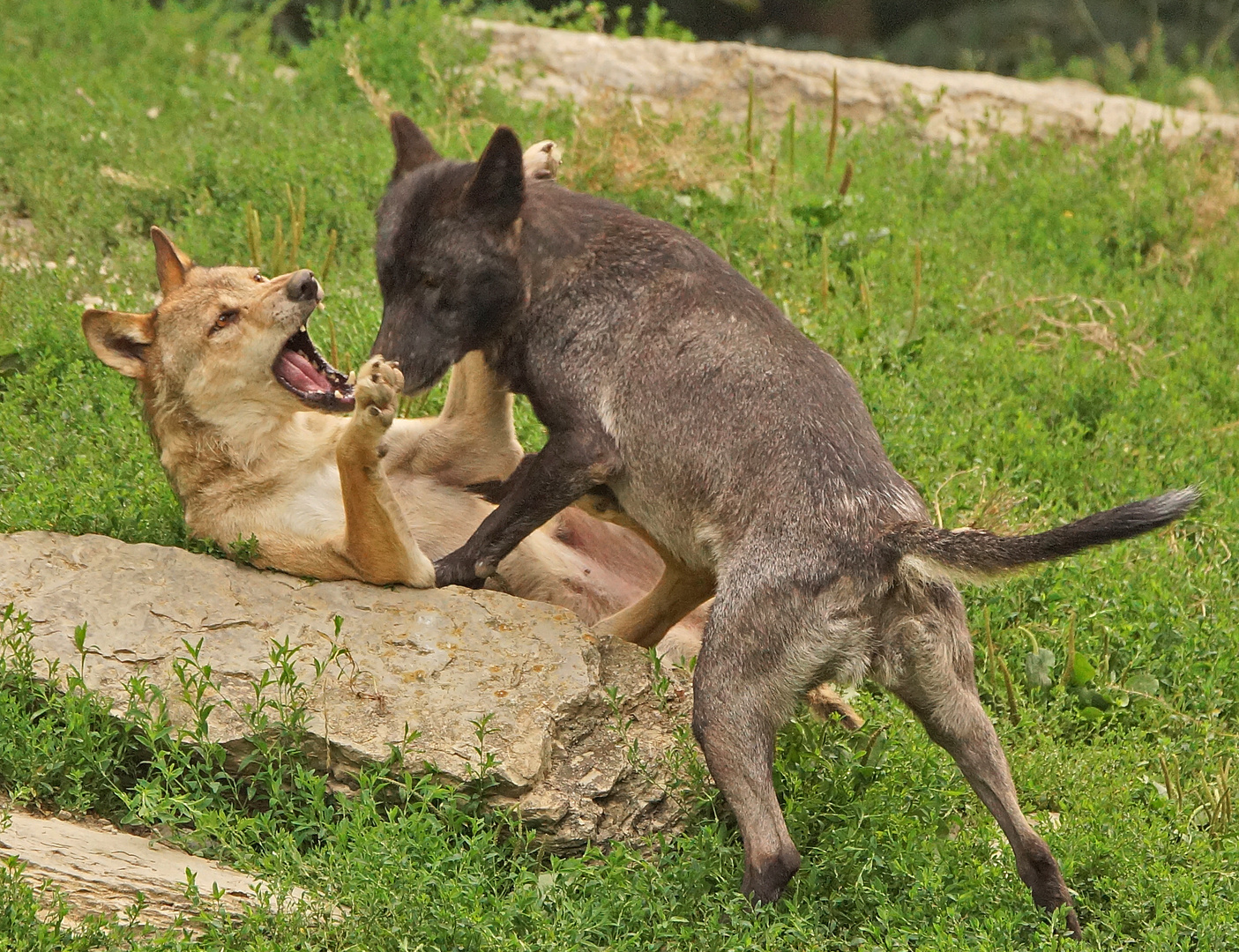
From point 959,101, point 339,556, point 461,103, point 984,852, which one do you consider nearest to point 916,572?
point 984,852

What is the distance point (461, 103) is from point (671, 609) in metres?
6.18

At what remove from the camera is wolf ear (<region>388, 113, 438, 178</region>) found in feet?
20.1

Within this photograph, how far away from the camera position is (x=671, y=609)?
19.6ft

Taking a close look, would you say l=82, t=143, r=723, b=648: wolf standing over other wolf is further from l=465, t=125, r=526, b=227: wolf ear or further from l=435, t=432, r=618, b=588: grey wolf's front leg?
l=465, t=125, r=526, b=227: wolf ear

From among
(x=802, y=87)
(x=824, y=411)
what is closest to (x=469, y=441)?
(x=824, y=411)

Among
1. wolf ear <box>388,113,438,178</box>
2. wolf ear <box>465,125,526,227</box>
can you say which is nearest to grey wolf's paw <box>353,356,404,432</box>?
wolf ear <box>465,125,526,227</box>

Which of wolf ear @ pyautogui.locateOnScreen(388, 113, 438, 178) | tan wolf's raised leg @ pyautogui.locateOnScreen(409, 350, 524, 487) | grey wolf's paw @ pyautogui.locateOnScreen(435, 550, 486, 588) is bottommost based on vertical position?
grey wolf's paw @ pyautogui.locateOnScreen(435, 550, 486, 588)

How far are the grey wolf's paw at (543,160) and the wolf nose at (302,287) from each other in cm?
113

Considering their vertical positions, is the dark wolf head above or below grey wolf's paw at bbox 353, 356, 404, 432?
above

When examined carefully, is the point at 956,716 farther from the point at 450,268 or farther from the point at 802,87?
the point at 802,87

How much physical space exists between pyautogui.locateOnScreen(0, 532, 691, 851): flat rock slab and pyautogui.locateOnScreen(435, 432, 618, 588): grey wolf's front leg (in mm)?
277

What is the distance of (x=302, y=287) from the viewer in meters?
5.95

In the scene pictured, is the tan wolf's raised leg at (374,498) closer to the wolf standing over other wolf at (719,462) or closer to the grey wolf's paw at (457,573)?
the grey wolf's paw at (457,573)

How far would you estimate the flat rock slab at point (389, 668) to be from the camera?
16.6 feet
